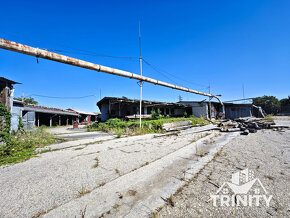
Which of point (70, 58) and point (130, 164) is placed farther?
point (70, 58)

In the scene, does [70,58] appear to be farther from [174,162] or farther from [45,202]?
[174,162]

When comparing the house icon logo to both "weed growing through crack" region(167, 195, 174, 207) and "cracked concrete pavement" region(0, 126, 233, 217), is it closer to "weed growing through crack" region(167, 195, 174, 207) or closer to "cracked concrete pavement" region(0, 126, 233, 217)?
"weed growing through crack" region(167, 195, 174, 207)

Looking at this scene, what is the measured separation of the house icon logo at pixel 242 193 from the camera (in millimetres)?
1677

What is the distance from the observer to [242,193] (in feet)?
6.13

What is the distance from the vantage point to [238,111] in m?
24.3

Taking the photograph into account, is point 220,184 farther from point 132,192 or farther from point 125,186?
point 125,186

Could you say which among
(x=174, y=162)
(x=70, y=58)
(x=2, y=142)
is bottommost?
(x=174, y=162)

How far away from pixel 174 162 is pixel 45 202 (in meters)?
2.79

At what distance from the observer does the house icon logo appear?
1677mm

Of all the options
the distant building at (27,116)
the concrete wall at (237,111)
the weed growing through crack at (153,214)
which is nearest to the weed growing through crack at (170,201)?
the weed growing through crack at (153,214)

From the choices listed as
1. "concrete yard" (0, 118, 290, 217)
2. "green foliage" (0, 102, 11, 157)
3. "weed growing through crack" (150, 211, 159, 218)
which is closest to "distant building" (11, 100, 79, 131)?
"green foliage" (0, 102, 11, 157)

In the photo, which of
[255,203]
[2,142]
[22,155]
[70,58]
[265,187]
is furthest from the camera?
[70,58]

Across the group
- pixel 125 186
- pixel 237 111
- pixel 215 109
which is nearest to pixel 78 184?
pixel 125 186

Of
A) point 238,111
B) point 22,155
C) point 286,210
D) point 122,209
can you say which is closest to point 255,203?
point 286,210
